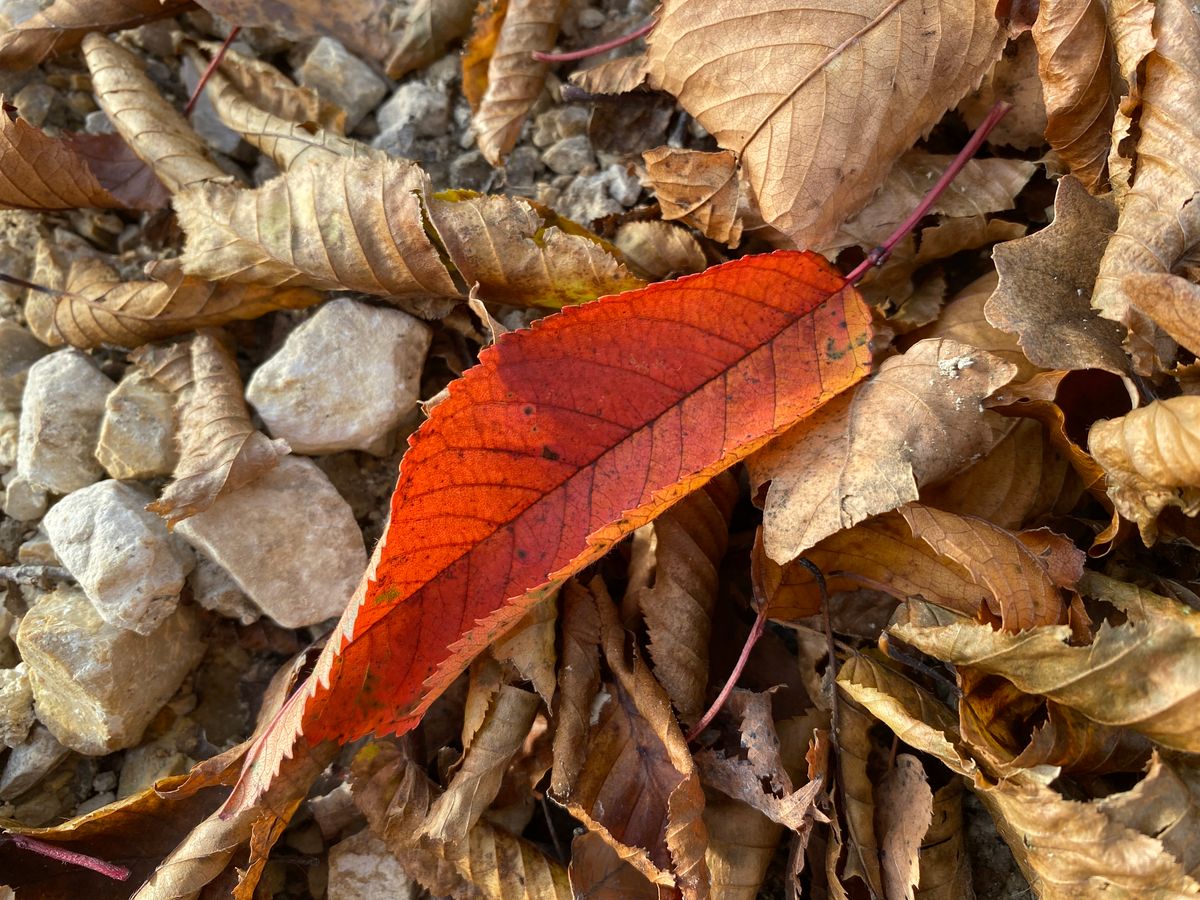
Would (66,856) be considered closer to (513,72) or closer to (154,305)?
(154,305)

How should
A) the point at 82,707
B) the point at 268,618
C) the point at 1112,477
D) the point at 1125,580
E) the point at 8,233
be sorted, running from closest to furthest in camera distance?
1. the point at 1112,477
2. the point at 1125,580
3. the point at 82,707
4. the point at 268,618
5. the point at 8,233

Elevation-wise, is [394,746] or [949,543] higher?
[949,543]

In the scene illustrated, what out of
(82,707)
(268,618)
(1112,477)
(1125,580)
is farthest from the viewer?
(268,618)

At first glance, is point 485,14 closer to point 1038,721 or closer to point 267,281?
point 267,281

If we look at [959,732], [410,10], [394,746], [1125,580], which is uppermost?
[410,10]

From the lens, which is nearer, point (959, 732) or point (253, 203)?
point (959, 732)

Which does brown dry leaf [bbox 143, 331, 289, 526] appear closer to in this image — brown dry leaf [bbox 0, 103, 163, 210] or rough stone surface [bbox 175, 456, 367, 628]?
rough stone surface [bbox 175, 456, 367, 628]

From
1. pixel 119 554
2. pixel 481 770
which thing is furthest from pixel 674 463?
pixel 119 554

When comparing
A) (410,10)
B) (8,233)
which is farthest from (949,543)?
(8,233)

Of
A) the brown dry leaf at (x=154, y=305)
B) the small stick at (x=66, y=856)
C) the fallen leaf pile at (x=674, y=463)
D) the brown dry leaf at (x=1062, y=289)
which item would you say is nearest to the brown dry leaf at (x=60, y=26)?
the fallen leaf pile at (x=674, y=463)
